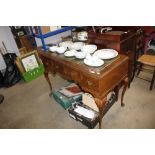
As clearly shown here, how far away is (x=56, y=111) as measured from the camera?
2121mm

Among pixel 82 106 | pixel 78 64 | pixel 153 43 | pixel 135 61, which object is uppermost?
pixel 78 64

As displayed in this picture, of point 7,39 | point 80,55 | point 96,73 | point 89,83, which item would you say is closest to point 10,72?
point 7,39

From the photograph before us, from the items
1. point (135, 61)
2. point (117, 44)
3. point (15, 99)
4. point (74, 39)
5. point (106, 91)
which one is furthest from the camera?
point (15, 99)

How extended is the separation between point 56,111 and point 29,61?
126cm

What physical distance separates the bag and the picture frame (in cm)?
19

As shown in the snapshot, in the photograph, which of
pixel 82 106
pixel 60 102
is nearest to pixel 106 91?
pixel 82 106

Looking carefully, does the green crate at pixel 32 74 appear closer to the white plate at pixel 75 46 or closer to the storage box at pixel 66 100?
the storage box at pixel 66 100

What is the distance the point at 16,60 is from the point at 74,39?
131 centimetres

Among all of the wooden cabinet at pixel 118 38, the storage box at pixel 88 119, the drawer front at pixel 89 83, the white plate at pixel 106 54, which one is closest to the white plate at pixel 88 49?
the white plate at pixel 106 54

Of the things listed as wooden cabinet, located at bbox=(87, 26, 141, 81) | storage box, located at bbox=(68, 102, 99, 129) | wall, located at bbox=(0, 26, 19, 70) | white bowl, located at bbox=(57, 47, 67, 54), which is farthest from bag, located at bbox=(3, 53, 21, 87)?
wooden cabinet, located at bbox=(87, 26, 141, 81)

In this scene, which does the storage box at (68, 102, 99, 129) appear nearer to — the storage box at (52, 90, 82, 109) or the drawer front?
the storage box at (52, 90, 82, 109)

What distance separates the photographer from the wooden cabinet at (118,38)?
5.47 ft
